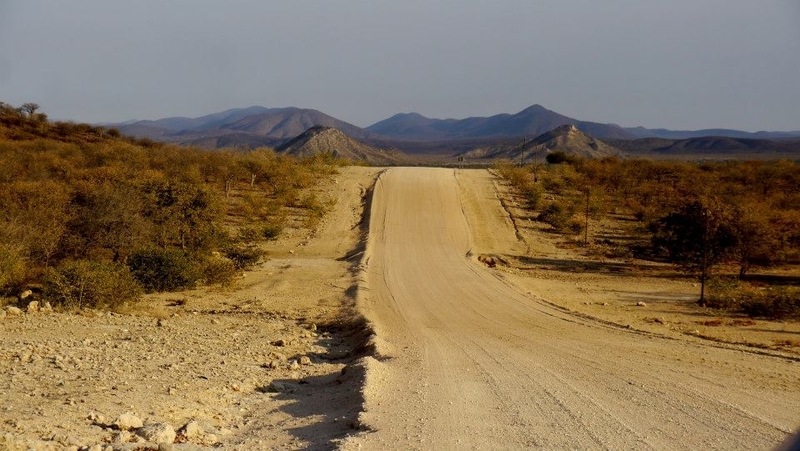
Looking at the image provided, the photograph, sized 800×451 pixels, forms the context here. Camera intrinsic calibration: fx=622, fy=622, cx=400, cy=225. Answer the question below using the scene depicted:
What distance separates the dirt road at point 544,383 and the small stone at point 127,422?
2.36 m

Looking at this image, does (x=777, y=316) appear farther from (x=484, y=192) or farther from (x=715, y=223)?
(x=484, y=192)

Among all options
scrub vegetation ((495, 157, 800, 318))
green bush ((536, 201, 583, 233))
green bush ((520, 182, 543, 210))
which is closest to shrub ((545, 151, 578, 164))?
scrub vegetation ((495, 157, 800, 318))

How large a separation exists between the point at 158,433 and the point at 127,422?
539 mm

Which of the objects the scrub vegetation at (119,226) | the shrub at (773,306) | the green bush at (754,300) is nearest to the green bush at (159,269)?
the scrub vegetation at (119,226)

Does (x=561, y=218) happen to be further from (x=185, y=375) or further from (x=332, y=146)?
(x=332, y=146)

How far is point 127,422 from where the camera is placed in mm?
6699

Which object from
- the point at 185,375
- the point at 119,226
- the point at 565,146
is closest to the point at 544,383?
the point at 185,375

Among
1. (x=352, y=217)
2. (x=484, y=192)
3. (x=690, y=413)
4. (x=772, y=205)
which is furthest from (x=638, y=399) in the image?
(x=484, y=192)

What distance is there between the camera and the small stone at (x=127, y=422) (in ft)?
21.8

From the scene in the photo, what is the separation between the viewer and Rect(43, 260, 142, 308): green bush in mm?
13849

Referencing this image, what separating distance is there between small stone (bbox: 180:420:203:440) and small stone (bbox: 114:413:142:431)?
19.3 inches

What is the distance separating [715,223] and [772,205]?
15.2m

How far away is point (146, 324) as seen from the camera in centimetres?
1287

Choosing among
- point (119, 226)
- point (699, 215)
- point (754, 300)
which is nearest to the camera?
point (754, 300)
